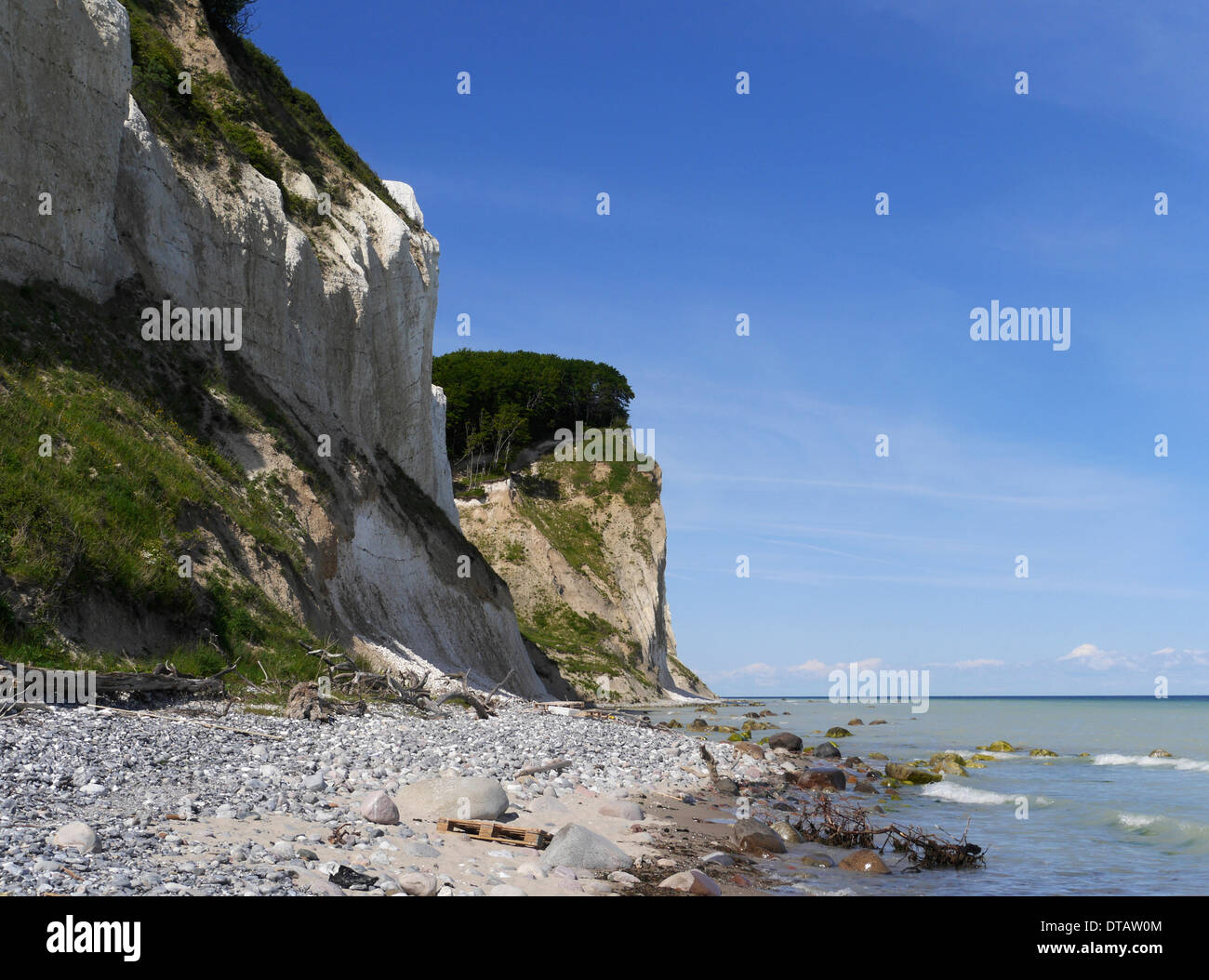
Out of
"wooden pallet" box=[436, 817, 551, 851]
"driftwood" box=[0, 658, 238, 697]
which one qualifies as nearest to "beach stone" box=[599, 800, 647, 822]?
"wooden pallet" box=[436, 817, 551, 851]

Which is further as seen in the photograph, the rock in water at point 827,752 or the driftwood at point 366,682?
the rock in water at point 827,752

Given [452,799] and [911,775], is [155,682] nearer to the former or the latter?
[452,799]

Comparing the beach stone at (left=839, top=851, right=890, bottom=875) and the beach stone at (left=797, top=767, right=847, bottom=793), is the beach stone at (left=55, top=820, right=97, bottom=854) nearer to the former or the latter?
the beach stone at (left=839, top=851, right=890, bottom=875)

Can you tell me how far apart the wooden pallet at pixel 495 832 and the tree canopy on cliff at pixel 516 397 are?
67.5 meters

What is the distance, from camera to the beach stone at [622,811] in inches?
491

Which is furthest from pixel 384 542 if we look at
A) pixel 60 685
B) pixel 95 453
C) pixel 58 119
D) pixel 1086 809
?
pixel 1086 809

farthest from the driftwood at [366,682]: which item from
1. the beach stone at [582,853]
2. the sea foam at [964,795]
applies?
the sea foam at [964,795]

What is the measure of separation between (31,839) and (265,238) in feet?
86.1

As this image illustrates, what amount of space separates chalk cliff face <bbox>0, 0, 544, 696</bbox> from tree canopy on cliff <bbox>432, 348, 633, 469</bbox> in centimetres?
3516

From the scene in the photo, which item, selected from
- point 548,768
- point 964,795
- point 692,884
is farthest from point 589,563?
point 692,884

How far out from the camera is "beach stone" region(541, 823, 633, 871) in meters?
8.97

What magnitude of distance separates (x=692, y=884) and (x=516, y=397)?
7461cm

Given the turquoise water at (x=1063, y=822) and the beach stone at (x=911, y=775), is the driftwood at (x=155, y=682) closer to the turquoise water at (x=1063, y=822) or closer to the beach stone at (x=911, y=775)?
the turquoise water at (x=1063, y=822)

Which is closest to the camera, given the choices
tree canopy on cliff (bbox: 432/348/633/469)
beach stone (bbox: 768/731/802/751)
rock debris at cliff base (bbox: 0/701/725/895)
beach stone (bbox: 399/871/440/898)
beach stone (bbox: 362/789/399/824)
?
rock debris at cliff base (bbox: 0/701/725/895)
